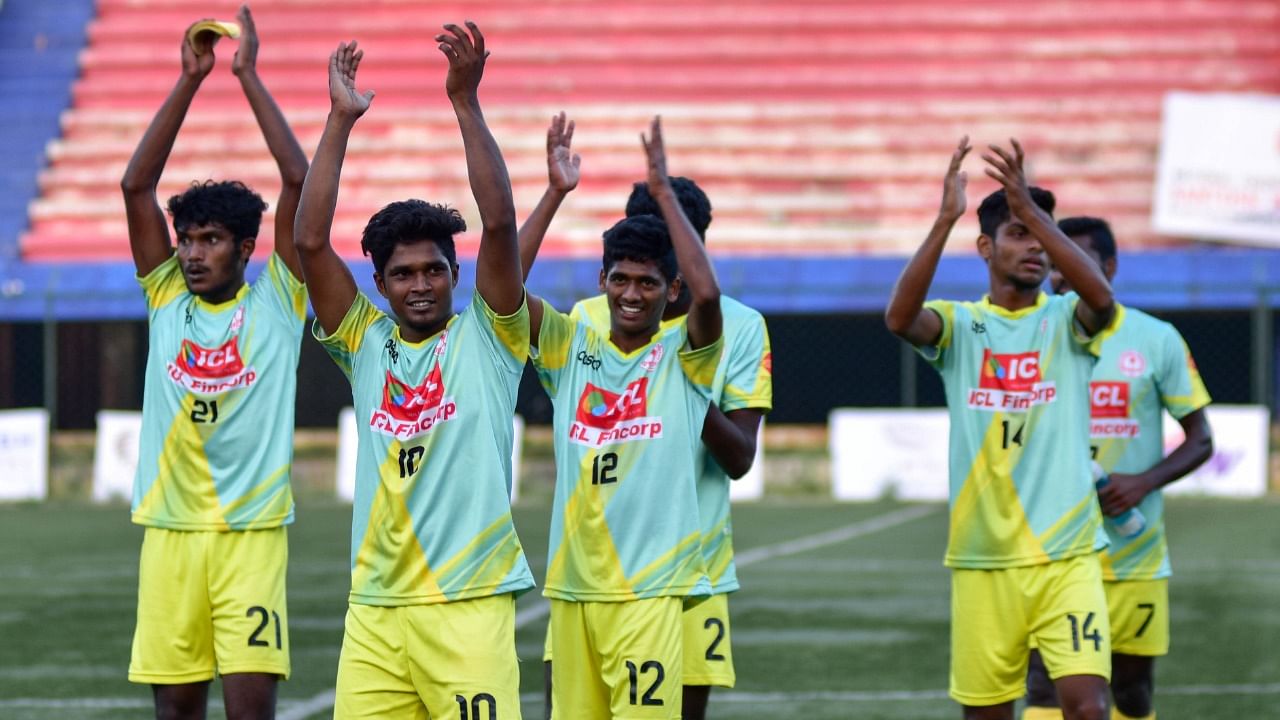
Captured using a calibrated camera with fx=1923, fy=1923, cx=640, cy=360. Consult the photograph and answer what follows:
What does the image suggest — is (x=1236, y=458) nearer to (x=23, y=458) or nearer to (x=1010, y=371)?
(x=23, y=458)

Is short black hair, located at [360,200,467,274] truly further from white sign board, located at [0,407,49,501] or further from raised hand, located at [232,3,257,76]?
white sign board, located at [0,407,49,501]

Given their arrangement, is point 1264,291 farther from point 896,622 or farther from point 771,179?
point 896,622

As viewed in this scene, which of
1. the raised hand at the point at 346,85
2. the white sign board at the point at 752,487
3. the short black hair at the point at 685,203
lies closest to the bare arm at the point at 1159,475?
the short black hair at the point at 685,203

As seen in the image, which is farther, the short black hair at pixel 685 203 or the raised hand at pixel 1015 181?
the short black hair at pixel 685 203

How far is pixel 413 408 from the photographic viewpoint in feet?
16.9

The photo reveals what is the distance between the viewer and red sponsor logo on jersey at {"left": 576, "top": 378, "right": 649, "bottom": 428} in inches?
223

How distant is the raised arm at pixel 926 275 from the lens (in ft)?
20.0

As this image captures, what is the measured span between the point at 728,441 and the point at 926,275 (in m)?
0.90

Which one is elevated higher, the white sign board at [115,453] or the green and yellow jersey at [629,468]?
the green and yellow jersey at [629,468]

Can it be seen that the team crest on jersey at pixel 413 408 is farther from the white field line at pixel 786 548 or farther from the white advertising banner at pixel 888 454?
the white advertising banner at pixel 888 454

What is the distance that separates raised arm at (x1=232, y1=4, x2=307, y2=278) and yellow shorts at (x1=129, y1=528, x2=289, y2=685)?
3.20 ft

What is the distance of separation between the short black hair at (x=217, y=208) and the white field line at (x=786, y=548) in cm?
256

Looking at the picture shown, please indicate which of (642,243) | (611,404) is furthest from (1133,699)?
(642,243)

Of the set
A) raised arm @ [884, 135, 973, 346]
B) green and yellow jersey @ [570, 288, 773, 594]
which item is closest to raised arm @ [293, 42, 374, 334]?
green and yellow jersey @ [570, 288, 773, 594]
